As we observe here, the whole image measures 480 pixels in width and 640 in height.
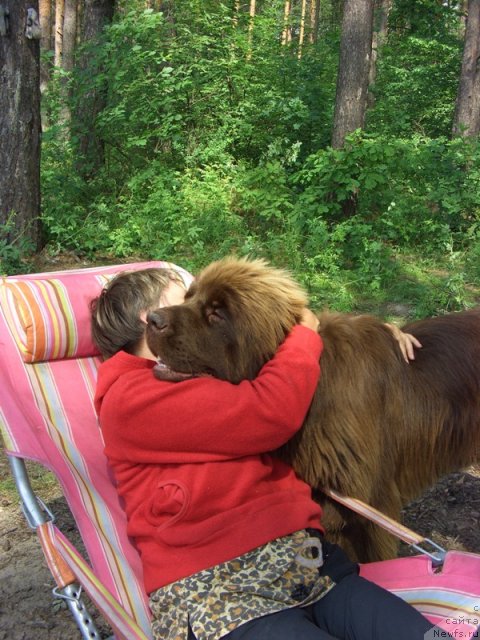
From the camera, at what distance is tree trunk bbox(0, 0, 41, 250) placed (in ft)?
20.5

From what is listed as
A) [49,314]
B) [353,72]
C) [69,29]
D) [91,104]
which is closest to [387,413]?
[49,314]

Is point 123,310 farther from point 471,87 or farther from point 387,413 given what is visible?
point 471,87

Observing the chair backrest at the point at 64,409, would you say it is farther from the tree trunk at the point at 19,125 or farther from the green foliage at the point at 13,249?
the tree trunk at the point at 19,125

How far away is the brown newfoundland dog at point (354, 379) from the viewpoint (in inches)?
82.4

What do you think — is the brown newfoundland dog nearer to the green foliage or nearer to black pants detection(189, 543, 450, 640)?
black pants detection(189, 543, 450, 640)

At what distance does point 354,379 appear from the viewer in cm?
224

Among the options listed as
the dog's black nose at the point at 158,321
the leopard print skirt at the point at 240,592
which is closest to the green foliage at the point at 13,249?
the dog's black nose at the point at 158,321

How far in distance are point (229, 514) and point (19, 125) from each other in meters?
5.71

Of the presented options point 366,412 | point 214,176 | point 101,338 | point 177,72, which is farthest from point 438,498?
point 177,72

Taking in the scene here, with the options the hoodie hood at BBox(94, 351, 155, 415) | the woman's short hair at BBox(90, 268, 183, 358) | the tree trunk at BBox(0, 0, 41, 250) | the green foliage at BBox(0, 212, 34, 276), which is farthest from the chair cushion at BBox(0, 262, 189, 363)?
the tree trunk at BBox(0, 0, 41, 250)

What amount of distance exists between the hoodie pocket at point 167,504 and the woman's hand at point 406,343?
3.32 ft

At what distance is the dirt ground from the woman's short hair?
50.1 inches

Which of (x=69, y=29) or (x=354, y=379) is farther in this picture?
(x=69, y=29)

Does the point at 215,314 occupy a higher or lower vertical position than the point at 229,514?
higher
